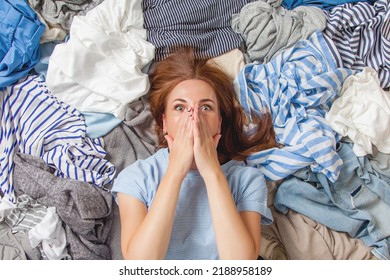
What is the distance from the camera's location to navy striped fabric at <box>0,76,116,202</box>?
3.84 feet

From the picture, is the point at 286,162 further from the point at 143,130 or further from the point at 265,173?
the point at 143,130

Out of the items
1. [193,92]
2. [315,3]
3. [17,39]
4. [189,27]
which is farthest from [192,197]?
[315,3]

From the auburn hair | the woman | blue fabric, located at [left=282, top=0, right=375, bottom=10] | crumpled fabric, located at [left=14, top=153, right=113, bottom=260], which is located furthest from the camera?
blue fabric, located at [left=282, top=0, right=375, bottom=10]

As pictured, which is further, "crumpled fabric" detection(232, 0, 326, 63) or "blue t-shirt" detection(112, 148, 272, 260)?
"crumpled fabric" detection(232, 0, 326, 63)

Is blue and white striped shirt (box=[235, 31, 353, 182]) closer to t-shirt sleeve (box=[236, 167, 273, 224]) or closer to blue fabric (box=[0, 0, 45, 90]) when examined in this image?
t-shirt sleeve (box=[236, 167, 273, 224])

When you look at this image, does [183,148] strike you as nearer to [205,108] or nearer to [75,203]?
[205,108]

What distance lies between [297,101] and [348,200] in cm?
30

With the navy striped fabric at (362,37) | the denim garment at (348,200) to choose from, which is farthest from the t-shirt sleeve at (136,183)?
the navy striped fabric at (362,37)

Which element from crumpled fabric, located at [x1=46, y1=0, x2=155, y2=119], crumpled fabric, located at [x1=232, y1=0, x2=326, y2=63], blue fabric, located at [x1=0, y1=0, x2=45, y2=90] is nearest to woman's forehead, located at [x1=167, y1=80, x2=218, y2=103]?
crumpled fabric, located at [x1=46, y1=0, x2=155, y2=119]

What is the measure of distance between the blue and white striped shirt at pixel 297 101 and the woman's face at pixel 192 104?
0.15 meters

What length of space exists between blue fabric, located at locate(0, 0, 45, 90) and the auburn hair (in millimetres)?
341
